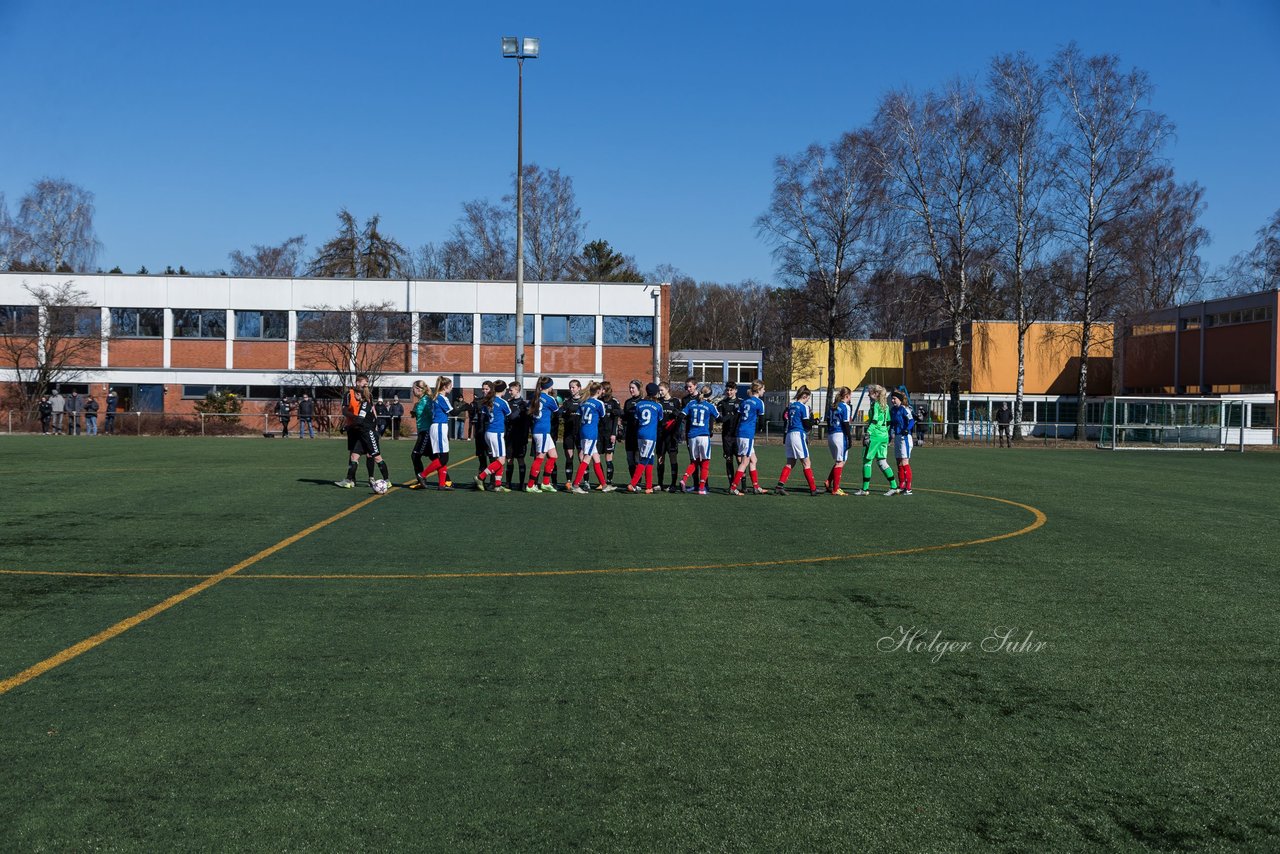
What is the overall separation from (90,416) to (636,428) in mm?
31650

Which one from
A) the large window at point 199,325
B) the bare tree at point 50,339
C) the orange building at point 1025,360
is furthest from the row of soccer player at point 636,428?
the large window at point 199,325

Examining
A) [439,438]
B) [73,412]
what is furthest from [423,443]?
[73,412]

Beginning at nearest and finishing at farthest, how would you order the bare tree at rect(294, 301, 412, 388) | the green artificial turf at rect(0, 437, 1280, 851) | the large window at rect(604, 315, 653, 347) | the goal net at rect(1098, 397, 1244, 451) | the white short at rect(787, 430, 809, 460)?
1. the green artificial turf at rect(0, 437, 1280, 851)
2. the white short at rect(787, 430, 809, 460)
3. the goal net at rect(1098, 397, 1244, 451)
4. the bare tree at rect(294, 301, 412, 388)
5. the large window at rect(604, 315, 653, 347)

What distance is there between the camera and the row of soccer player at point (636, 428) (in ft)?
56.7

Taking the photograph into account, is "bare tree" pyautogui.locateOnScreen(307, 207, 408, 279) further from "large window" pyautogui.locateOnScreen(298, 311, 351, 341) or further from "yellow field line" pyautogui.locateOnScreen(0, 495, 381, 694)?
"yellow field line" pyautogui.locateOnScreen(0, 495, 381, 694)

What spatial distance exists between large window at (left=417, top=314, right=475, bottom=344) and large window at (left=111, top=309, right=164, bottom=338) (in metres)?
12.7

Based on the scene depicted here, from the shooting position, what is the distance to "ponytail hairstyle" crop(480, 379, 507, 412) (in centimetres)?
1719

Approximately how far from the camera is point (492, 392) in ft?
57.2

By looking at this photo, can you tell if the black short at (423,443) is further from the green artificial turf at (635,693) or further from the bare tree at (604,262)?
the bare tree at (604,262)

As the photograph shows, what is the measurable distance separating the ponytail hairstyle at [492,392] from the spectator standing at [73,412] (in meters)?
30.7

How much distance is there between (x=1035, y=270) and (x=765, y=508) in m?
35.7

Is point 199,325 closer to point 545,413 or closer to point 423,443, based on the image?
point 423,443

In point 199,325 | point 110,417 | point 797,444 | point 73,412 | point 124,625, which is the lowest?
point 124,625

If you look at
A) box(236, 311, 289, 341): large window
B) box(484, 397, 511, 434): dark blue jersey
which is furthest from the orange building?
box(484, 397, 511, 434): dark blue jersey
